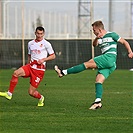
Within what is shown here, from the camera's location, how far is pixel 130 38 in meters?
37.9

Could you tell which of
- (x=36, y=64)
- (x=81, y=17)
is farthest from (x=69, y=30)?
(x=36, y=64)

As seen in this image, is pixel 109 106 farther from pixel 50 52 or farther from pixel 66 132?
pixel 66 132

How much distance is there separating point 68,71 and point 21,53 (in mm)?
25794

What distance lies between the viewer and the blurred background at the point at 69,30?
3778cm

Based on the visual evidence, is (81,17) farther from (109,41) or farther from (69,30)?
(109,41)

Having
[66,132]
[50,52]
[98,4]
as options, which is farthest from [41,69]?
[98,4]

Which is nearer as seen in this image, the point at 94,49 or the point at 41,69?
the point at 41,69

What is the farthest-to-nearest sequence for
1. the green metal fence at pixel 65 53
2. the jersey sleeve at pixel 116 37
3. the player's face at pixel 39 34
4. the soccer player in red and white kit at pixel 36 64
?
the green metal fence at pixel 65 53, the soccer player in red and white kit at pixel 36 64, the player's face at pixel 39 34, the jersey sleeve at pixel 116 37

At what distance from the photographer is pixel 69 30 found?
1837 inches

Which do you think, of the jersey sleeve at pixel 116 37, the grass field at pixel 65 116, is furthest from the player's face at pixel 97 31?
the grass field at pixel 65 116

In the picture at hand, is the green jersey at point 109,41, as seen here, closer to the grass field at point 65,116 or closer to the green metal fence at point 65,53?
the grass field at point 65,116

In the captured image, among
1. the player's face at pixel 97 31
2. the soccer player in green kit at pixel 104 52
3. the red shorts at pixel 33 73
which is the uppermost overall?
the player's face at pixel 97 31

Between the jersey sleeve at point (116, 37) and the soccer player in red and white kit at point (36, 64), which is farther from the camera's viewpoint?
the soccer player in red and white kit at point (36, 64)

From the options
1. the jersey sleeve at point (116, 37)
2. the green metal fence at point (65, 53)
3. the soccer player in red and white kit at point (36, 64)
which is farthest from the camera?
the green metal fence at point (65, 53)
